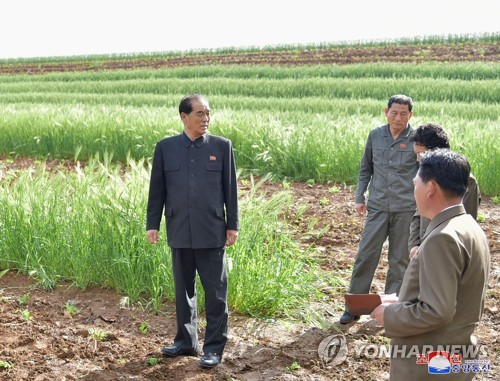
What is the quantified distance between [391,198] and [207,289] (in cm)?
181

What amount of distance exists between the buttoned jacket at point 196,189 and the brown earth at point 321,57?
33.2 m

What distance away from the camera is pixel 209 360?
5.18m

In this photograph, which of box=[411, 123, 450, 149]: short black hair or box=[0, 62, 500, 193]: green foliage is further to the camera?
box=[0, 62, 500, 193]: green foliage

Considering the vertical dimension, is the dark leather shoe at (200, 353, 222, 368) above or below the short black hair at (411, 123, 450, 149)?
below

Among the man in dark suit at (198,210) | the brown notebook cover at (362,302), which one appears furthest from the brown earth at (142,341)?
the brown notebook cover at (362,302)

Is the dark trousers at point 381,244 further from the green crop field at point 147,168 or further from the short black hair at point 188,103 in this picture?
the short black hair at point 188,103

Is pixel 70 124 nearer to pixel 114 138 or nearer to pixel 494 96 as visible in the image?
pixel 114 138

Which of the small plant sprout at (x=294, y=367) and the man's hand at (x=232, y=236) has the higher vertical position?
the man's hand at (x=232, y=236)

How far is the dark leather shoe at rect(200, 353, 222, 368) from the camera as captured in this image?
5168mm

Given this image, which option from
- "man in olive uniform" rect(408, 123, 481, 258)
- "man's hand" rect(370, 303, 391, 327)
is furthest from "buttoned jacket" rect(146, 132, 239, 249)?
"man's hand" rect(370, 303, 391, 327)

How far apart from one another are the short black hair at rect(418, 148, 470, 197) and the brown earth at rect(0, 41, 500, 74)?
34.9m

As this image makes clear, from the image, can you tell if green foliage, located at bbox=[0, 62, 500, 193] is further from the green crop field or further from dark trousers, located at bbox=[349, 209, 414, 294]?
dark trousers, located at bbox=[349, 209, 414, 294]

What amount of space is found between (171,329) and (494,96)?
833 inches

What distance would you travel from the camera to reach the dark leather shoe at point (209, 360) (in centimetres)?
517
